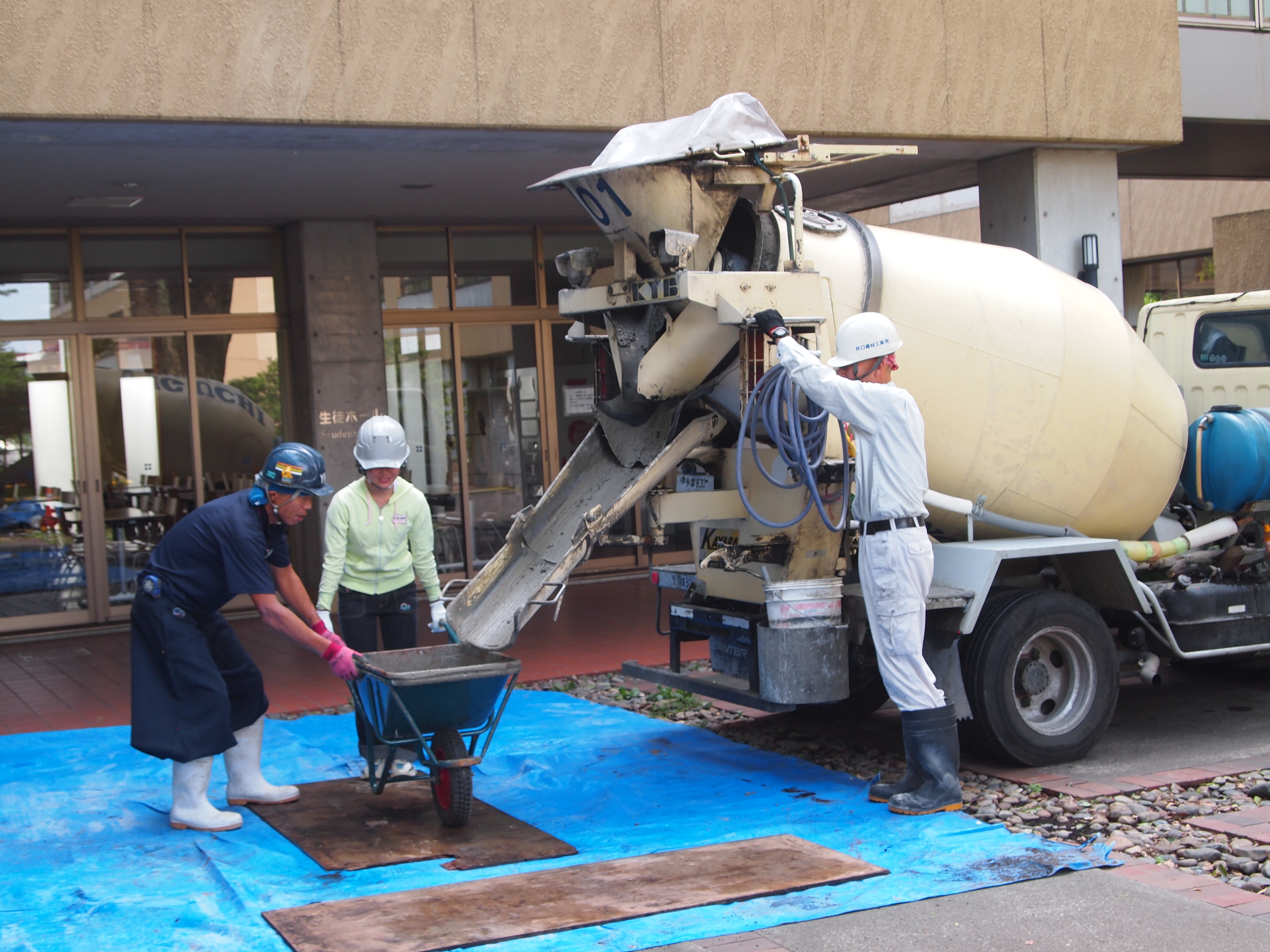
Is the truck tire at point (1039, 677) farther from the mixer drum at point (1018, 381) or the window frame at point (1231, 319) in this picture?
the window frame at point (1231, 319)

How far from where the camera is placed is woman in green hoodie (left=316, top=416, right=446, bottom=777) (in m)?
6.34

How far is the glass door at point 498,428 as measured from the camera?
1348 cm

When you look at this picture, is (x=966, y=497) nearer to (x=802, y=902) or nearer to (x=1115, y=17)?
(x=802, y=902)

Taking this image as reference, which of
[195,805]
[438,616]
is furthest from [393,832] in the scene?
[438,616]

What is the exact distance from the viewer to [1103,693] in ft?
21.0

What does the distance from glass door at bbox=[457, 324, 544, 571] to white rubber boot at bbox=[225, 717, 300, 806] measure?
732 centimetres

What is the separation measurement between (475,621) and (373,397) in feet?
21.7

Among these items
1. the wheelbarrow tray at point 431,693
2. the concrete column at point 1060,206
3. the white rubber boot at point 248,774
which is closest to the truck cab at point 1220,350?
the concrete column at point 1060,206

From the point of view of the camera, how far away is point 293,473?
5570 mm

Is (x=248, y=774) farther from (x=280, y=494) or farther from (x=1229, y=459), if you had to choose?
(x=1229, y=459)

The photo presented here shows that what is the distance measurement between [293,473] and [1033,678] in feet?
11.7

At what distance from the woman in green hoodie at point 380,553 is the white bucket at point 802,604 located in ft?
5.09

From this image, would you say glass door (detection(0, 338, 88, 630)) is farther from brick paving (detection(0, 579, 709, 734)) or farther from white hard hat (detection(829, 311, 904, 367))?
white hard hat (detection(829, 311, 904, 367))

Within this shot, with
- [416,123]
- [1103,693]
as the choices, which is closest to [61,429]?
[416,123]
